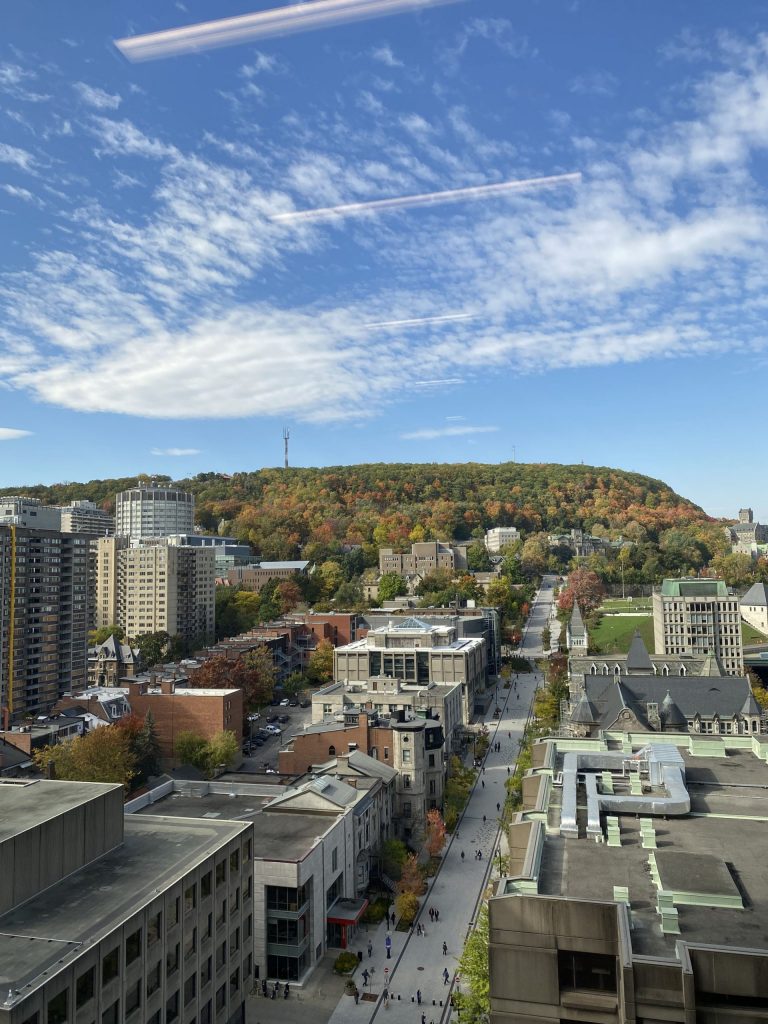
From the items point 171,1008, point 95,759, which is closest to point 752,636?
point 95,759

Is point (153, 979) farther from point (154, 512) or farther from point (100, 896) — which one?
point (154, 512)

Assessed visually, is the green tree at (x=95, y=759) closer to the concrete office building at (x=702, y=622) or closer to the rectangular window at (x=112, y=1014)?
the rectangular window at (x=112, y=1014)

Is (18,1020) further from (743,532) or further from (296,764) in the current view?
(743,532)

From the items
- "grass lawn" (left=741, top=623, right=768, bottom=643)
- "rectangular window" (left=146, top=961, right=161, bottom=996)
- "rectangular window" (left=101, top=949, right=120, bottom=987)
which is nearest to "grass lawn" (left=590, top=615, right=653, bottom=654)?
"grass lawn" (left=741, top=623, right=768, bottom=643)

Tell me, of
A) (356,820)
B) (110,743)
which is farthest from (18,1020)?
(110,743)

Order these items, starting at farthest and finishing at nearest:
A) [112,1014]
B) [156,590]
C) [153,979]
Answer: [156,590] → [153,979] → [112,1014]

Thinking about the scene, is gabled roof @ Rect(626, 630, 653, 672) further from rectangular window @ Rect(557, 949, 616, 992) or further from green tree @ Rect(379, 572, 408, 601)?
green tree @ Rect(379, 572, 408, 601)
